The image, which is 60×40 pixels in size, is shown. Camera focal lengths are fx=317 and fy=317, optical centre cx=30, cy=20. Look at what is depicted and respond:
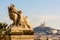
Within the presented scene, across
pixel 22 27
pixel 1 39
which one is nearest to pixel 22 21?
pixel 22 27

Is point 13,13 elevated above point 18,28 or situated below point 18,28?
above

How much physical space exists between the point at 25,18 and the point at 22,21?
0.23 meters

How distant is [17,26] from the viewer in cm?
1061

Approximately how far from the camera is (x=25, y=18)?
1076 centimetres

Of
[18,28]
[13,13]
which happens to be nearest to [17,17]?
[13,13]

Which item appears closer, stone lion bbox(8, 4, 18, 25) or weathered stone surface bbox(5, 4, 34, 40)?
weathered stone surface bbox(5, 4, 34, 40)

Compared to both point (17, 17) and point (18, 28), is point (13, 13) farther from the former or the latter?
point (18, 28)

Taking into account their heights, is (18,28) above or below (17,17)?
below

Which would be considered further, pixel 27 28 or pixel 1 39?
pixel 1 39

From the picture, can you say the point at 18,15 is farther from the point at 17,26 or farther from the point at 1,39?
the point at 1,39

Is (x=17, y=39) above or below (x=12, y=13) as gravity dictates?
below

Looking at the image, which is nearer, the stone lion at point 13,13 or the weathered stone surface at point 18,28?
the weathered stone surface at point 18,28

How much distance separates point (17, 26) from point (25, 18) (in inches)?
16.0

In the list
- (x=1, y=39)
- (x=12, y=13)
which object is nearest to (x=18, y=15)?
(x=12, y=13)
